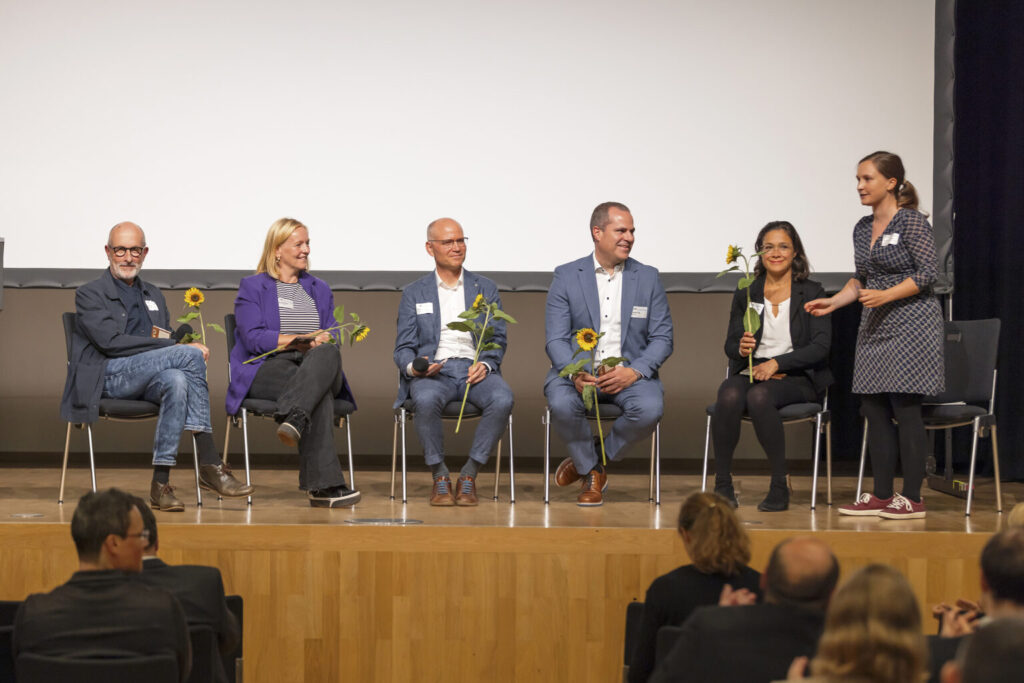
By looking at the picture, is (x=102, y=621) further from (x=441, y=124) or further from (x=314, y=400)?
(x=441, y=124)

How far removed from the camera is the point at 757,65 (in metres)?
5.08

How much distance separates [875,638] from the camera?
1.48 meters

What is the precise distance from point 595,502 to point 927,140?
2496 millimetres

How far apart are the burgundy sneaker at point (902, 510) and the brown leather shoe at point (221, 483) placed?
7.66ft

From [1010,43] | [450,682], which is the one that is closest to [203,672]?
[450,682]

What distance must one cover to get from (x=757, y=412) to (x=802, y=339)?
0.42 meters

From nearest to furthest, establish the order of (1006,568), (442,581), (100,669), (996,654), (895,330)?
(996,654), (1006,568), (100,669), (442,581), (895,330)

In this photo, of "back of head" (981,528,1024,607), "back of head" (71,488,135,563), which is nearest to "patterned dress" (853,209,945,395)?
"back of head" (981,528,1024,607)

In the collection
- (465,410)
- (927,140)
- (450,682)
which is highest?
(927,140)

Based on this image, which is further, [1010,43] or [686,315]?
[686,315]

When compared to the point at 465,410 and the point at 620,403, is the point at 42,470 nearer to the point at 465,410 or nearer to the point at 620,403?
the point at 465,410

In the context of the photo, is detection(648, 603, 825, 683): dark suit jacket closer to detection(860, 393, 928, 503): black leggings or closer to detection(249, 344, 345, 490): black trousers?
detection(860, 393, 928, 503): black leggings

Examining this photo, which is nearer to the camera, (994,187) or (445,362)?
(445,362)

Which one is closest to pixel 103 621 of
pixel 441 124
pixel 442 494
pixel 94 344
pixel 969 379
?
pixel 442 494
